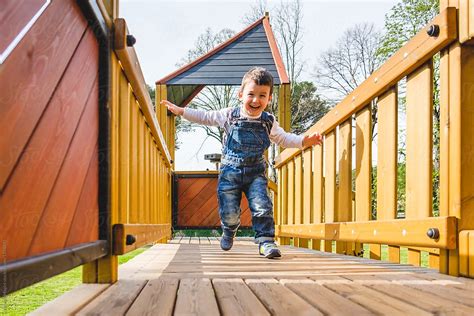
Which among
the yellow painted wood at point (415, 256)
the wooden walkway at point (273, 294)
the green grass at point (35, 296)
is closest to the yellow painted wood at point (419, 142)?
the wooden walkway at point (273, 294)

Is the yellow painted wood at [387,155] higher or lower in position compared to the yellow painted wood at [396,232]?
higher

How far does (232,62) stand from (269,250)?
5.03 metres

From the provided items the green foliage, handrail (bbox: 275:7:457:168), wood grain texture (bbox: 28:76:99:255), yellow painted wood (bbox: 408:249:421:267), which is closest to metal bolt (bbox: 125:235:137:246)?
wood grain texture (bbox: 28:76:99:255)

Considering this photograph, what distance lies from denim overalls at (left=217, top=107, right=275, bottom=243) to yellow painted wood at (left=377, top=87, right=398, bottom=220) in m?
0.91

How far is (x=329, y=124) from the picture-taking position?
370cm

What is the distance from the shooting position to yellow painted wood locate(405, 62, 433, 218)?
7.30ft

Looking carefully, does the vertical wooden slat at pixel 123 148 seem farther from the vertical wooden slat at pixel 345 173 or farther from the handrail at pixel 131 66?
the vertical wooden slat at pixel 345 173


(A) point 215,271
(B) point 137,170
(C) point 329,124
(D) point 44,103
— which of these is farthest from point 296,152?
(D) point 44,103

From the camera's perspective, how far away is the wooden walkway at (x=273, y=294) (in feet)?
4.26

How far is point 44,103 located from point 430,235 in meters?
1.45

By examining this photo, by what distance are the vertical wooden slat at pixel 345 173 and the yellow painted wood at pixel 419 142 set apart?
908mm

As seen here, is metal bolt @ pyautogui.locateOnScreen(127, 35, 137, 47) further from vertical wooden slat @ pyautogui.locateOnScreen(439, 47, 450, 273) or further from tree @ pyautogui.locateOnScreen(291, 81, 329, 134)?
tree @ pyautogui.locateOnScreen(291, 81, 329, 134)

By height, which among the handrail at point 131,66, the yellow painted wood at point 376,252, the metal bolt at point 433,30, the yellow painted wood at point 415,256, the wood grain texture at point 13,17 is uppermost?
the metal bolt at point 433,30

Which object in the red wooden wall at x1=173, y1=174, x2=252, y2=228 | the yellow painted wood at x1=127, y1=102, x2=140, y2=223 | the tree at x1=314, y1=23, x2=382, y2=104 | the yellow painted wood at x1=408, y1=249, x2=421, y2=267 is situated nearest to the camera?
the yellow painted wood at x1=127, y1=102, x2=140, y2=223
